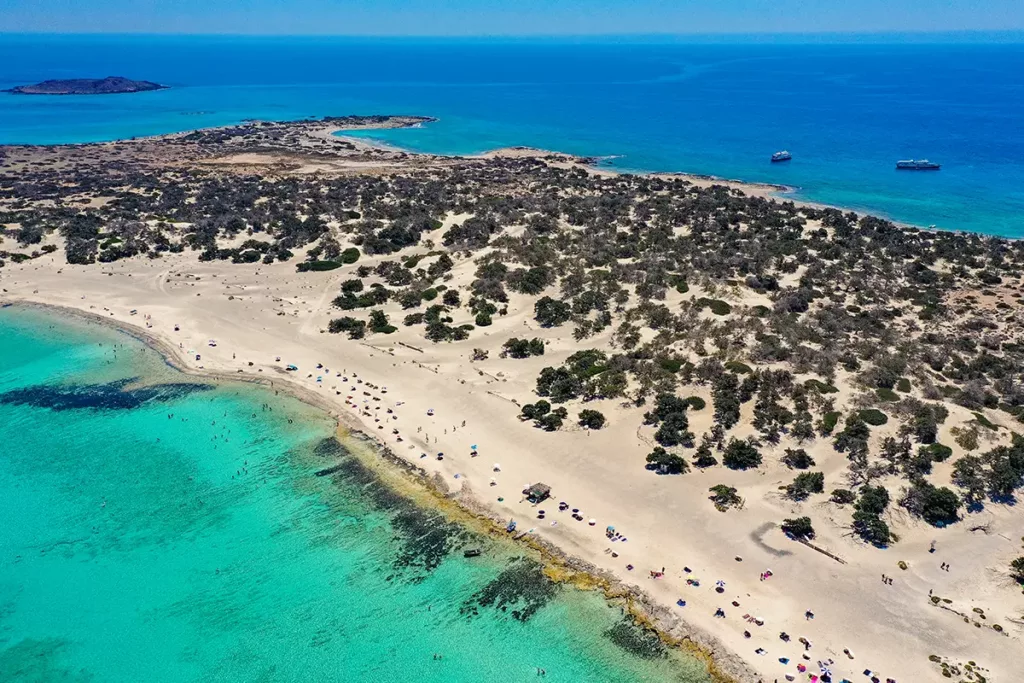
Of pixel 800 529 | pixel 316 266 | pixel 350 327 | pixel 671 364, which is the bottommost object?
pixel 800 529

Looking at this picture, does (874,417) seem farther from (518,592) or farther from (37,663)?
(37,663)

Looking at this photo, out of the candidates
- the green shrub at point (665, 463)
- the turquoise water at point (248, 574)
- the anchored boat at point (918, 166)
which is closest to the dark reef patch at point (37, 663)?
the turquoise water at point (248, 574)

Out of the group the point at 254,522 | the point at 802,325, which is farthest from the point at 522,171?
the point at 254,522

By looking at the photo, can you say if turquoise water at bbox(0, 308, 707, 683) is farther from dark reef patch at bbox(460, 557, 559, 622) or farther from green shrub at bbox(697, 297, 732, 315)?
green shrub at bbox(697, 297, 732, 315)

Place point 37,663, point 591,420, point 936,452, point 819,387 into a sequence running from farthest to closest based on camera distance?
point 819,387
point 591,420
point 936,452
point 37,663

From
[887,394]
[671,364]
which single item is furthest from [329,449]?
[887,394]

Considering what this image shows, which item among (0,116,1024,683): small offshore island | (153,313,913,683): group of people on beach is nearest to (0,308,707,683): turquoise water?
(153,313,913,683): group of people on beach

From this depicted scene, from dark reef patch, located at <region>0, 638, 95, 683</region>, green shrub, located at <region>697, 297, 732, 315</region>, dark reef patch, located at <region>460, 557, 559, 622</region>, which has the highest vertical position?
green shrub, located at <region>697, 297, 732, 315</region>
